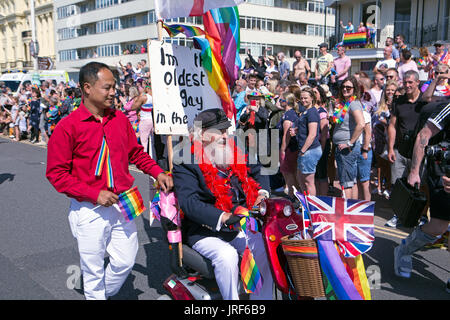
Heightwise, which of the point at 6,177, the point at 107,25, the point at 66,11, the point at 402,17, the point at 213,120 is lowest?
the point at 6,177

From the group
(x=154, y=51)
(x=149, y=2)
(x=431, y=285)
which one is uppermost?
(x=149, y=2)

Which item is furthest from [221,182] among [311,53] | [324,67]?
[311,53]

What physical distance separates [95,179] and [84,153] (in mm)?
222

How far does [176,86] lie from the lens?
13.4 ft

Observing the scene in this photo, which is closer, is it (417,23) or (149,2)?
(417,23)

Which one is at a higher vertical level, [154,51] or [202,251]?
[154,51]

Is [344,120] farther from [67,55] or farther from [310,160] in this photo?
[67,55]

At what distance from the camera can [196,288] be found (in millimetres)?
3508

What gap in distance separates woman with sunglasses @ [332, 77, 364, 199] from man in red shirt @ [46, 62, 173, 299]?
3610 mm

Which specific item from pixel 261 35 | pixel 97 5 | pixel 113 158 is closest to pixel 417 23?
pixel 113 158

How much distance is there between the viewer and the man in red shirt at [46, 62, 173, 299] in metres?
3.31
